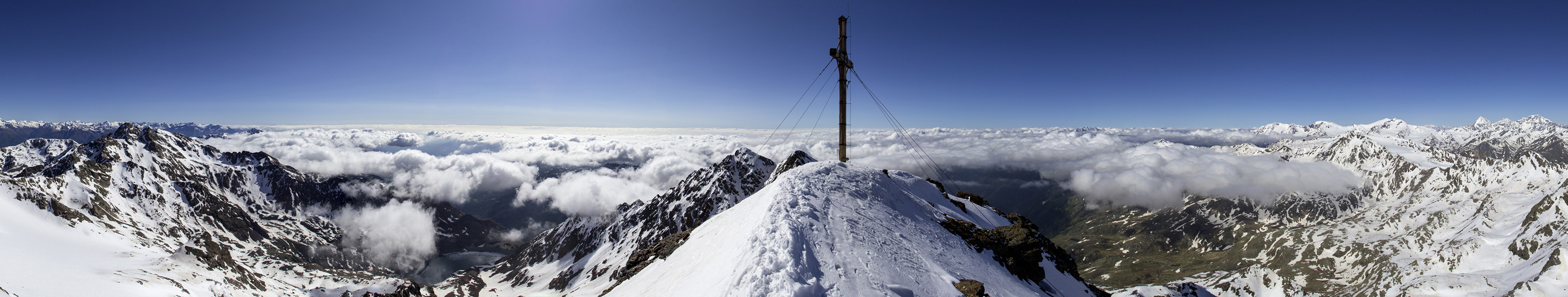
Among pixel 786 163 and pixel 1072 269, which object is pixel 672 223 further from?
pixel 1072 269

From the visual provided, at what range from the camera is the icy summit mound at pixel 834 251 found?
510 inches

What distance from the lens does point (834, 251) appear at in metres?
15.0

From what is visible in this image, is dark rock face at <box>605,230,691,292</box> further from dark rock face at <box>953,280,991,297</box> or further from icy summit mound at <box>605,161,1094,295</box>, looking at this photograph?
dark rock face at <box>953,280,991,297</box>

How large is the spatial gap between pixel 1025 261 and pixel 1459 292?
26720 centimetres

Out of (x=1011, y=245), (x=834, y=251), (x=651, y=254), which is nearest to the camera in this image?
(x=834, y=251)

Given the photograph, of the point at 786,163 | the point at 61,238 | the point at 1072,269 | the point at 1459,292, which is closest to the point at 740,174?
the point at 786,163

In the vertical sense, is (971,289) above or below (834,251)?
below

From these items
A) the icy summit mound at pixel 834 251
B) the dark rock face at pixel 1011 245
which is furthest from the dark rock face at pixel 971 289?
the dark rock face at pixel 1011 245

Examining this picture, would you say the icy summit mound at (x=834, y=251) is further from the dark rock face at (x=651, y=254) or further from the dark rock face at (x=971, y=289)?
the dark rock face at (x=651, y=254)

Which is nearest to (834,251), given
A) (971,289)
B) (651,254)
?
(971,289)

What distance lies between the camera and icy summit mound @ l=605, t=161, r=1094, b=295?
12961 millimetres

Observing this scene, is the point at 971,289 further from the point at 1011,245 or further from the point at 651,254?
the point at 651,254

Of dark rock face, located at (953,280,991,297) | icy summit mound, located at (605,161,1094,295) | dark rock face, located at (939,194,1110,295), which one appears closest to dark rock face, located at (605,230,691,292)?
icy summit mound, located at (605,161,1094,295)

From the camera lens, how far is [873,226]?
729 inches
